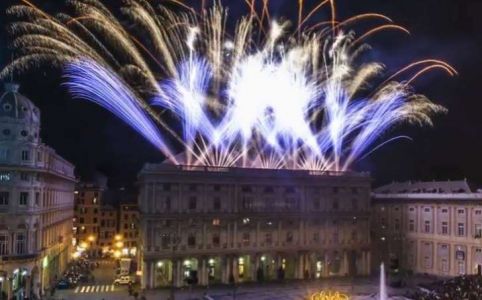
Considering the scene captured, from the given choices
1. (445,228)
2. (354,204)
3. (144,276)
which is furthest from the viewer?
(354,204)

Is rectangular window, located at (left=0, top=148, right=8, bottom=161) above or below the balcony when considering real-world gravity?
above

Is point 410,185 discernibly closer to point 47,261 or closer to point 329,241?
point 329,241

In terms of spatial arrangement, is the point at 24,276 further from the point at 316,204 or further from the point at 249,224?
the point at 316,204

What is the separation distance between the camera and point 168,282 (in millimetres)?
69938

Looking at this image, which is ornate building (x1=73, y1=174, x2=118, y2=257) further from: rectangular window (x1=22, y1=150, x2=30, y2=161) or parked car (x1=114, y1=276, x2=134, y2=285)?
rectangular window (x1=22, y1=150, x2=30, y2=161)

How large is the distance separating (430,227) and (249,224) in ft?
92.7

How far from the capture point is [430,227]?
275 feet

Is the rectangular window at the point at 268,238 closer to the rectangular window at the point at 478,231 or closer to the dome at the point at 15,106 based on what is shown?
the rectangular window at the point at 478,231

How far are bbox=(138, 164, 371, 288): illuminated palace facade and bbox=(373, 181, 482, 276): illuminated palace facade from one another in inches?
335

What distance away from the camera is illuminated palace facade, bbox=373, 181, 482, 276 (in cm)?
7812

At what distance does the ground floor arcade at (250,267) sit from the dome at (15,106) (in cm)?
2198

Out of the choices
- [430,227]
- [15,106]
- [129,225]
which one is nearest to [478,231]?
[430,227]

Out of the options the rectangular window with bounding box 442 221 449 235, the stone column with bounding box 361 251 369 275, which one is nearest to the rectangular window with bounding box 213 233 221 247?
the stone column with bounding box 361 251 369 275

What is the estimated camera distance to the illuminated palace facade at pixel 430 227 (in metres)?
78.1
